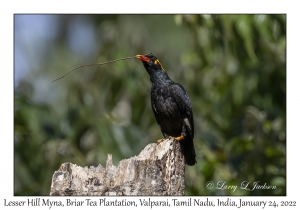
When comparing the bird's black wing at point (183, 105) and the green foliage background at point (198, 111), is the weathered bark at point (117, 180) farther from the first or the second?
the green foliage background at point (198, 111)

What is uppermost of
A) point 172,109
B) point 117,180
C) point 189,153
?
point 172,109

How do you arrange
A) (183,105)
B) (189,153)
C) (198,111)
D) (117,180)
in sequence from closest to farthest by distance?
(117,180), (189,153), (183,105), (198,111)

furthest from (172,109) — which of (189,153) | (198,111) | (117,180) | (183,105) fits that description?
(198,111)

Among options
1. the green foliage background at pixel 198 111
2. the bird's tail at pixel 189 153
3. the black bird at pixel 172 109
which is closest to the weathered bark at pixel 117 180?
the bird's tail at pixel 189 153

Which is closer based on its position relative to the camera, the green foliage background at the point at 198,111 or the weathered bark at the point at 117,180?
the weathered bark at the point at 117,180

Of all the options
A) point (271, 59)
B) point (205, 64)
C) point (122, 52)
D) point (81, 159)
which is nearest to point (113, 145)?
point (81, 159)

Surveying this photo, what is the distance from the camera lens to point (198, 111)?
41.3ft

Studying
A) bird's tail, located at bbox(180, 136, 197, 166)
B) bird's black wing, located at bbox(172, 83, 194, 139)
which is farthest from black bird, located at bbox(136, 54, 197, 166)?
bird's tail, located at bbox(180, 136, 197, 166)

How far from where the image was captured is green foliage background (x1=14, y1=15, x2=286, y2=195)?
34.9 ft

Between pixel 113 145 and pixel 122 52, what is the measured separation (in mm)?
2282

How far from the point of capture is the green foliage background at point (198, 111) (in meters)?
10.6

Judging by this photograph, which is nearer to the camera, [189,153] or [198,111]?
[189,153]

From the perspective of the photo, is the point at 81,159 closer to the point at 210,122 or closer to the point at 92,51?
the point at 210,122

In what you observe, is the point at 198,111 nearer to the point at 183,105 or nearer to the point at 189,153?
the point at 183,105
